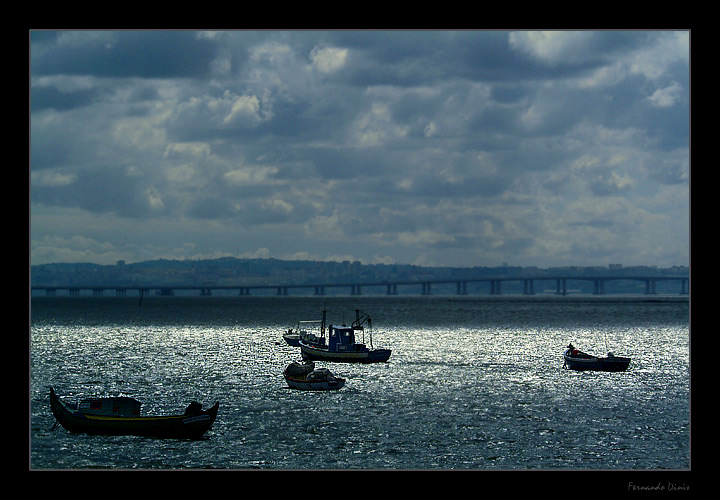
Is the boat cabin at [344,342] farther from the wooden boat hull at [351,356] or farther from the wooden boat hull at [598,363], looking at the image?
the wooden boat hull at [598,363]

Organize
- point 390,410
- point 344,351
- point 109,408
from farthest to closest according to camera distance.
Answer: point 344,351 < point 390,410 < point 109,408

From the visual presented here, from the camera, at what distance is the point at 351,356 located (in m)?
73.7

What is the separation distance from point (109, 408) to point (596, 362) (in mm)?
44877

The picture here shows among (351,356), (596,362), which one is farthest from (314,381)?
(596,362)

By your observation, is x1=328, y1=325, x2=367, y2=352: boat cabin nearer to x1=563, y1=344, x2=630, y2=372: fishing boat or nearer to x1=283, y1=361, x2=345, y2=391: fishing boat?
x1=563, y1=344, x2=630, y2=372: fishing boat

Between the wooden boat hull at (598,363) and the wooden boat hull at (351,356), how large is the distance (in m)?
16.7

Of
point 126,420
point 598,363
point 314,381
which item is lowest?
point 598,363

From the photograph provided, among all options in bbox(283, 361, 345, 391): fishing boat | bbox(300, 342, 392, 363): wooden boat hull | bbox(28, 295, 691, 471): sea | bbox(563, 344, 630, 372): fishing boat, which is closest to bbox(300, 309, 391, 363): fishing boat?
bbox(300, 342, 392, 363): wooden boat hull

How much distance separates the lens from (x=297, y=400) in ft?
152

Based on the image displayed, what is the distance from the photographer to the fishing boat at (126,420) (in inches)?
1272

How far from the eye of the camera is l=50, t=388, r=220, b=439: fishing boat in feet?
106

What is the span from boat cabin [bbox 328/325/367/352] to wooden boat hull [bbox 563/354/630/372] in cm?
1936

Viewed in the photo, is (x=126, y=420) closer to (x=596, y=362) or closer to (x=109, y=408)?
(x=109, y=408)
